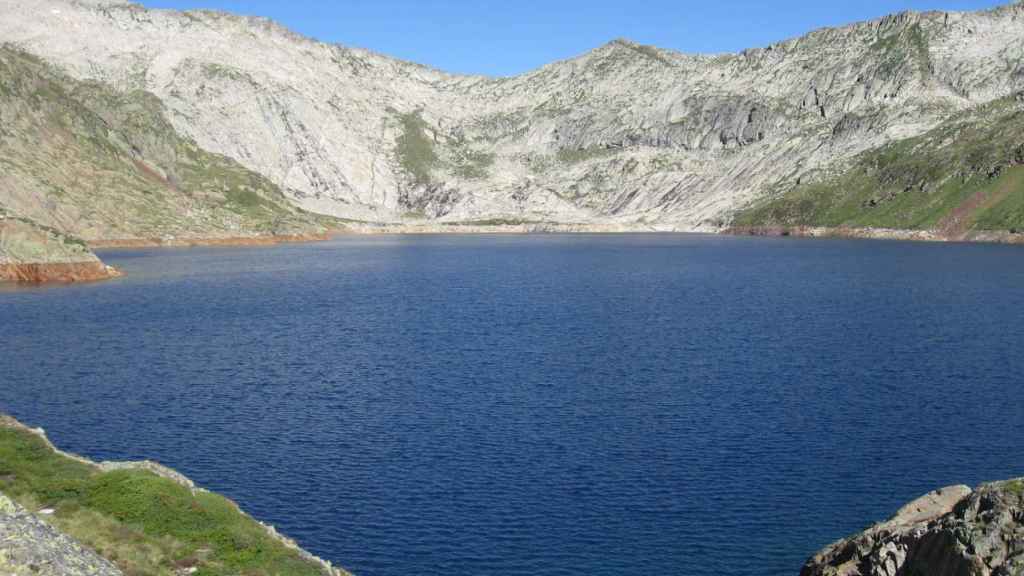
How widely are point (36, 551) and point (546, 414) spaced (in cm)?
4563

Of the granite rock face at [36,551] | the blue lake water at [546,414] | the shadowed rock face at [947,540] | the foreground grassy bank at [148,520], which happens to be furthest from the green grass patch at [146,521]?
the shadowed rock face at [947,540]

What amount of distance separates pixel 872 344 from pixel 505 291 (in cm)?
6498

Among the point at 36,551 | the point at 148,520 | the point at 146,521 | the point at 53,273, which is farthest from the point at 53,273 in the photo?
the point at 36,551

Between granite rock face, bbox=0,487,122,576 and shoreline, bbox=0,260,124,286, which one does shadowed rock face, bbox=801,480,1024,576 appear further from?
shoreline, bbox=0,260,124,286

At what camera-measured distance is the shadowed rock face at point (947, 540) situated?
97.8 feet

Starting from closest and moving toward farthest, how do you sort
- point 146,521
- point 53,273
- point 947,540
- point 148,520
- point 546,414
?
point 947,540 → point 146,521 → point 148,520 → point 546,414 → point 53,273

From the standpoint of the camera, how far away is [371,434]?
196 ft

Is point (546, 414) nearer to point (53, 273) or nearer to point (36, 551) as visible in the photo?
point (36, 551)

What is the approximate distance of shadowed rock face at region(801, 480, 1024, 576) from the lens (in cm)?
2981

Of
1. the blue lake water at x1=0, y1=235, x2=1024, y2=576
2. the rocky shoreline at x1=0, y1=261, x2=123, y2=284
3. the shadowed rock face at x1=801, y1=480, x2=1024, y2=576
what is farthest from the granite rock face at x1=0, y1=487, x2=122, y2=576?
the rocky shoreline at x1=0, y1=261, x2=123, y2=284

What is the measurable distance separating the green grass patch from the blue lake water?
22.2 ft

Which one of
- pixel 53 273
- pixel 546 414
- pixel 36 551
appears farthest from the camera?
pixel 53 273

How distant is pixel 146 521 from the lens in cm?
3366

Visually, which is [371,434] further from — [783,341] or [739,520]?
Answer: [783,341]
